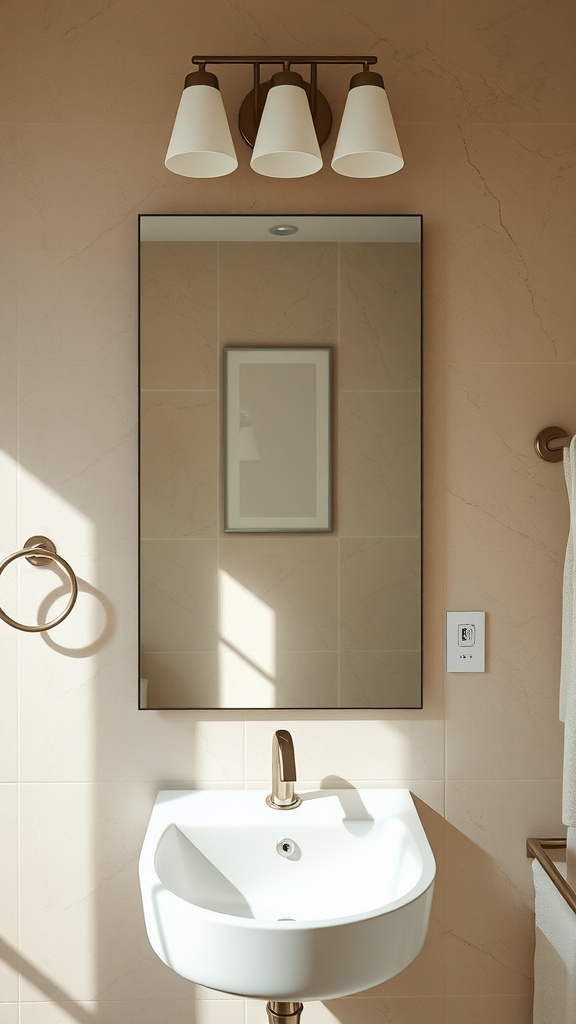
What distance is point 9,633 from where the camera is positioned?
60.6 inches

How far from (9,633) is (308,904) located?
0.75 m

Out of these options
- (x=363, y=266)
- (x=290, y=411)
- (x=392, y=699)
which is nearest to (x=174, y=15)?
(x=363, y=266)

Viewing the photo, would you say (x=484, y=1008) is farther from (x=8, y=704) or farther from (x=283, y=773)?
(x=8, y=704)

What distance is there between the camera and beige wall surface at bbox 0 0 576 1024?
1.51 metres

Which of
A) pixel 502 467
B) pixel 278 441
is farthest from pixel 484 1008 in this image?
pixel 278 441

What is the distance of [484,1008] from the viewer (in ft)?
5.10

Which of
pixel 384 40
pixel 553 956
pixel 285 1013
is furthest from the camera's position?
pixel 384 40

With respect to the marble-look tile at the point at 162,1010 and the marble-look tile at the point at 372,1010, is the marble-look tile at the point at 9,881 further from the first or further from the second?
the marble-look tile at the point at 372,1010

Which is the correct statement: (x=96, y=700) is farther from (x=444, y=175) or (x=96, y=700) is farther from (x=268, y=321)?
(x=444, y=175)

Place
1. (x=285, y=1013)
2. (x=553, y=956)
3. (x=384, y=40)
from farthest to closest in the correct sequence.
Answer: (x=384, y=40) → (x=553, y=956) → (x=285, y=1013)

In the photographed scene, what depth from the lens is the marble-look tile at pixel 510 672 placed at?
1551mm

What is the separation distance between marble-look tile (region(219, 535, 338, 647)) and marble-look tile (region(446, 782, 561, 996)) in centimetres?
41

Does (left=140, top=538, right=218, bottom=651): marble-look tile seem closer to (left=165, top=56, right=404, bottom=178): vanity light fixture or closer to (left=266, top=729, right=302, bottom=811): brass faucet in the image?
(left=266, top=729, right=302, bottom=811): brass faucet

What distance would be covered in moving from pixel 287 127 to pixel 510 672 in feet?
3.49
